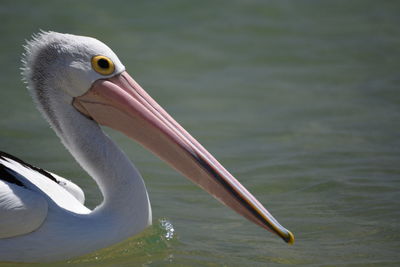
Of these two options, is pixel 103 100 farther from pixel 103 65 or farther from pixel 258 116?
pixel 258 116

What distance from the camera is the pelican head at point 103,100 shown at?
426 cm

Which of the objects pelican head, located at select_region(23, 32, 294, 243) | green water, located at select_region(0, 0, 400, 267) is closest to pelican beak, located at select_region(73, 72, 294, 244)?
pelican head, located at select_region(23, 32, 294, 243)

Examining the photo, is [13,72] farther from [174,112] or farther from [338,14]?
[338,14]

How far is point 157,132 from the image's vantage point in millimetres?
4309

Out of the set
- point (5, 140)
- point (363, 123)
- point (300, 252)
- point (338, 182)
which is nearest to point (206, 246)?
point (300, 252)

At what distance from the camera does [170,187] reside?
6094 millimetres

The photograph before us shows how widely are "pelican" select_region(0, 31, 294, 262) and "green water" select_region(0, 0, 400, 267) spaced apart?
21cm

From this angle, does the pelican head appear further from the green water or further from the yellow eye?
the green water

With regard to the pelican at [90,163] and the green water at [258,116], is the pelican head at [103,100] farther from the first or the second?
the green water at [258,116]

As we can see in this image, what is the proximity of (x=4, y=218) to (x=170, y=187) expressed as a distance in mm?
2194

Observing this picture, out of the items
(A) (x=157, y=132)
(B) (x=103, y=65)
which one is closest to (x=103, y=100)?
(B) (x=103, y=65)

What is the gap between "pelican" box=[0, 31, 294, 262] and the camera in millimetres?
4125

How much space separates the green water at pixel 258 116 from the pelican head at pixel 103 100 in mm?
621

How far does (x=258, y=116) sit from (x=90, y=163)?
3.82 metres
